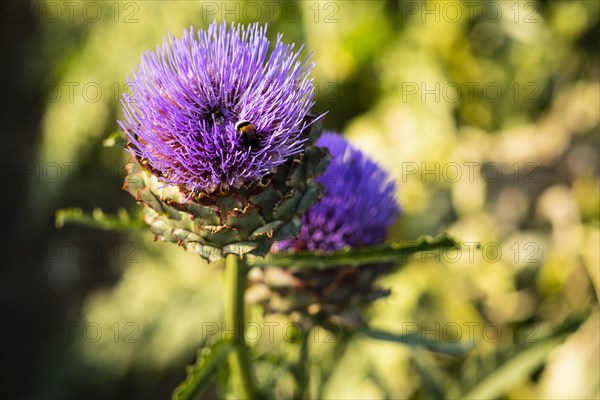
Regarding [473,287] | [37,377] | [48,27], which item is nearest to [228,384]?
[473,287]

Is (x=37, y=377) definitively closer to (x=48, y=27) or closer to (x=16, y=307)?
(x=16, y=307)

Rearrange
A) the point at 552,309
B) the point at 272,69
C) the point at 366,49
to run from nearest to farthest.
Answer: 1. the point at 272,69
2. the point at 552,309
3. the point at 366,49

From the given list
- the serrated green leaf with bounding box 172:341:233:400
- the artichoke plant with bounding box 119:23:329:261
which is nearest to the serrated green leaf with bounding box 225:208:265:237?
the artichoke plant with bounding box 119:23:329:261

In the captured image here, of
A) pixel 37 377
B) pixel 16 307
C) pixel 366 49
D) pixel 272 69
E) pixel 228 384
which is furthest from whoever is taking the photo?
pixel 16 307

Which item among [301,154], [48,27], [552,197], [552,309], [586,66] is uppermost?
[48,27]

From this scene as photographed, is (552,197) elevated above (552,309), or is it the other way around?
(552,197)

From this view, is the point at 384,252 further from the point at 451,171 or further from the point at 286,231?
the point at 451,171

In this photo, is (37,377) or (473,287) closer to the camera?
(473,287)

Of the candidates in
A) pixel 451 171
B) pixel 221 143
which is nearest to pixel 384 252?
pixel 221 143
